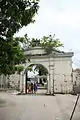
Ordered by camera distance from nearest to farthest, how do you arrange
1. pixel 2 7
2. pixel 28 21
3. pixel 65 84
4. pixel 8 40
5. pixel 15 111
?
pixel 2 7
pixel 28 21
pixel 8 40
pixel 15 111
pixel 65 84

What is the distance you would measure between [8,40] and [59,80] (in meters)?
16.8

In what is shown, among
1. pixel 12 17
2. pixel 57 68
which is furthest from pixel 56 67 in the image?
pixel 12 17

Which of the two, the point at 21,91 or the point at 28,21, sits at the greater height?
the point at 28,21

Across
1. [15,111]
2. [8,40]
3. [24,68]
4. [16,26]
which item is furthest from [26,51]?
[16,26]

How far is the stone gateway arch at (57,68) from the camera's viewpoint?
29.4 meters

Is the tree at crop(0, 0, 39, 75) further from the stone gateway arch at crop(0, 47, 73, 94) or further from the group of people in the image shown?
the group of people

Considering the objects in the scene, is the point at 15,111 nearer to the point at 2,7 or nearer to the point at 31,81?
the point at 2,7

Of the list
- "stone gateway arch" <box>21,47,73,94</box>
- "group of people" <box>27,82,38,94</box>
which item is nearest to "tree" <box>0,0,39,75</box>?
"stone gateway arch" <box>21,47,73,94</box>

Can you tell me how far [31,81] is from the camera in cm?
3350

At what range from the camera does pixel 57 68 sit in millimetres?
29766

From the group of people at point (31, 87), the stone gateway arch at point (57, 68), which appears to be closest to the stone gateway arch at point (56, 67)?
the stone gateway arch at point (57, 68)

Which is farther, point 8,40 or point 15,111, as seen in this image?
point 15,111

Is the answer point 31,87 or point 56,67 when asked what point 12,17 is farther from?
point 31,87

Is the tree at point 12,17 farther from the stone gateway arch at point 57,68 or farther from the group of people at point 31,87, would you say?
the group of people at point 31,87
